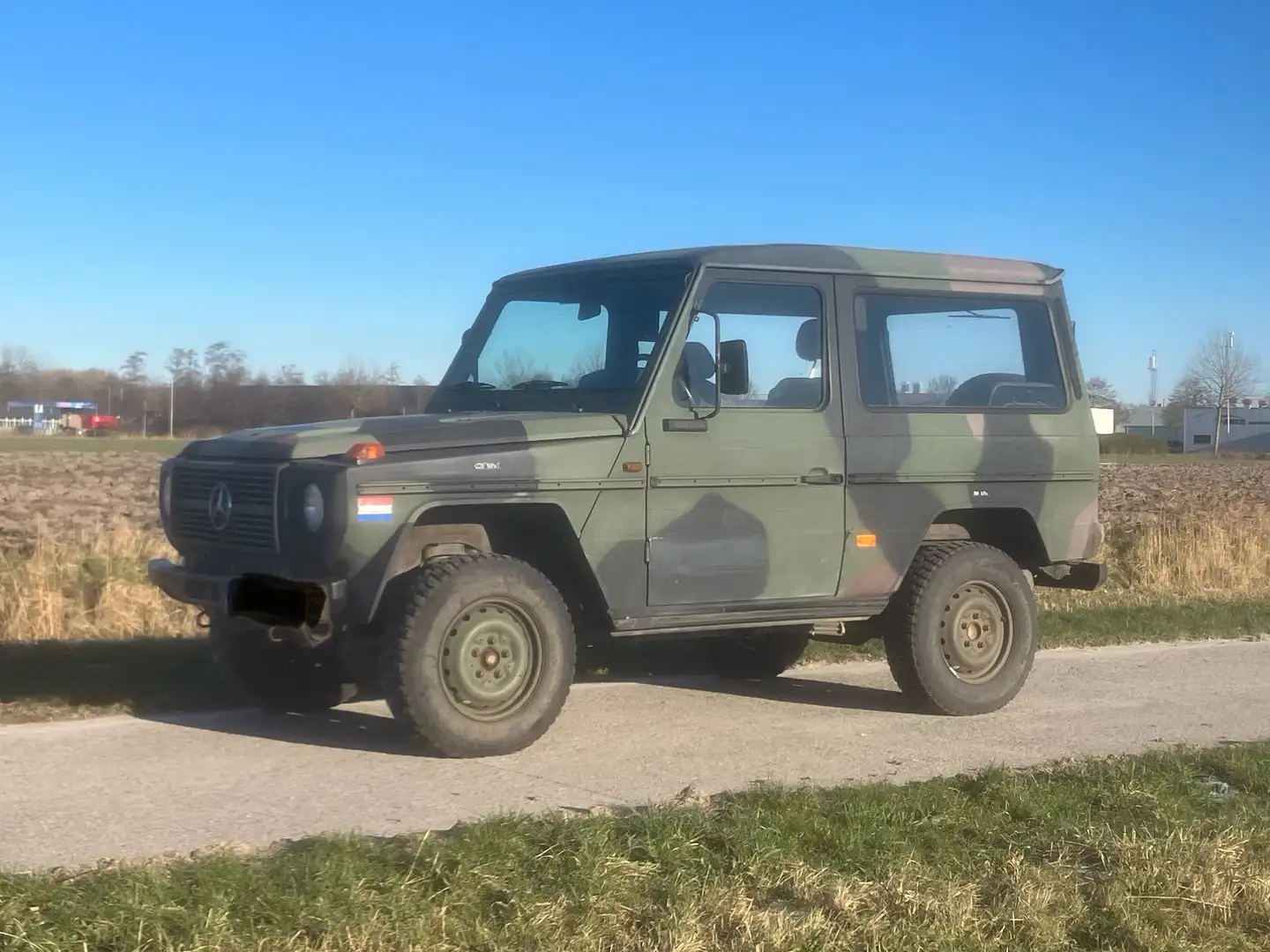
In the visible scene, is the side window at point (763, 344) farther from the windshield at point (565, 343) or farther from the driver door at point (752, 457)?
the windshield at point (565, 343)

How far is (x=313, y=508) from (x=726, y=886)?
8.59ft

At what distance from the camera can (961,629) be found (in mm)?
7914

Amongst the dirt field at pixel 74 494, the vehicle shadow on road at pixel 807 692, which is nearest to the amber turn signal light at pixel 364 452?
the vehicle shadow on road at pixel 807 692

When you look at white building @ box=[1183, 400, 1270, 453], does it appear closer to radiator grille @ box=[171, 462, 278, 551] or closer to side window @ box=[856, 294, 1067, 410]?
side window @ box=[856, 294, 1067, 410]

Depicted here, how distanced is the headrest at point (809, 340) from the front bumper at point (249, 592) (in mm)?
2710

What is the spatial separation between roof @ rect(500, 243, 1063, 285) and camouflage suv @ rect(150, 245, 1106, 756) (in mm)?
20

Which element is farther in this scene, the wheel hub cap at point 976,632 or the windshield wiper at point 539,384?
the wheel hub cap at point 976,632

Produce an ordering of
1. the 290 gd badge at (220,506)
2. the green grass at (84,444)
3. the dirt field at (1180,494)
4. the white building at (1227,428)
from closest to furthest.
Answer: the 290 gd badge at (220,506) < the dirt field at (1180,494) < the green grass at (84,444) < the white building at (1227,428)

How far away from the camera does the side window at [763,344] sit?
7.08m

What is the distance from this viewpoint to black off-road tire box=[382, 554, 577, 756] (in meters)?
6.31

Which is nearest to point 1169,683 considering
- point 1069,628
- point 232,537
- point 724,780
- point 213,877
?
point 1069,628

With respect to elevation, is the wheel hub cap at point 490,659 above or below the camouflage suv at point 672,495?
below

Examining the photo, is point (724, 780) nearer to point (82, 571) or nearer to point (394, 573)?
point (394, 573)

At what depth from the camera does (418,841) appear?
15.9 ft
